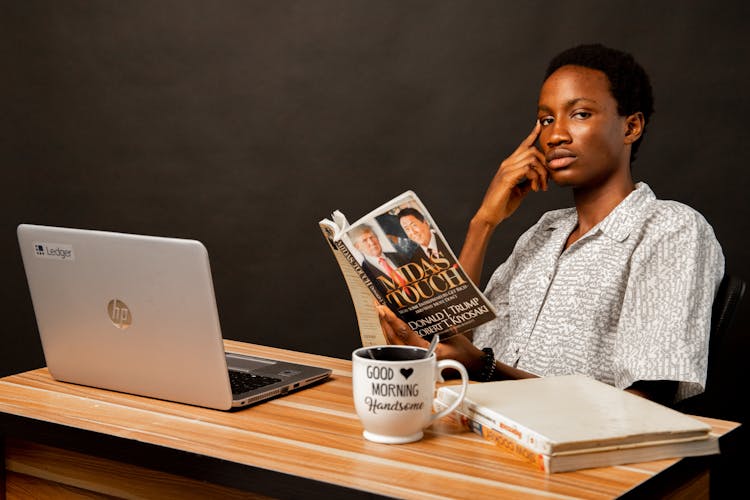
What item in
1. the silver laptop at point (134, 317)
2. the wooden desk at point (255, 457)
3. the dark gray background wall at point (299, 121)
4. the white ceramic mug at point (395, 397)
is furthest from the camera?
the dark gray background wall at point (299, 121)

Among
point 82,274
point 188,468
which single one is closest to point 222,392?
point 188,468

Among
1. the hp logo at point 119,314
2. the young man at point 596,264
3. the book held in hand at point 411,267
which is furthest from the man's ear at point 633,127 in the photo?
the hp logo at point 119,314

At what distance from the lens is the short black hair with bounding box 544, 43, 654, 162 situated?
195 centimetres

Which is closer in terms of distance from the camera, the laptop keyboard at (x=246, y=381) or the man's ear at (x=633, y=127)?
the laptop keyboard at (x=246, y=381)

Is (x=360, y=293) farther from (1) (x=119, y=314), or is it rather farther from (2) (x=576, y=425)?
(2) (x=576, y=425)

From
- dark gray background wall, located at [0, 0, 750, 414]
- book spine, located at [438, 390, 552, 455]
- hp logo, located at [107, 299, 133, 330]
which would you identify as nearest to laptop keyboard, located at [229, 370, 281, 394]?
hp logo, located at [107, 299, 133, 330]

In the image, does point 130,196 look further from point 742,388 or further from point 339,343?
point 742,388

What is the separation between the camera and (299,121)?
123 inches

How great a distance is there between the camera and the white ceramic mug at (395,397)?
1.19m

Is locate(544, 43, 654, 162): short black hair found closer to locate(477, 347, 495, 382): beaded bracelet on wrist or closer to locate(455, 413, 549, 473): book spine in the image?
locate(477, 347, 495, 382): beaded bracelet on wrist

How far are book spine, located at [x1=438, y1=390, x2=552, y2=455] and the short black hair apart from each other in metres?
0.93

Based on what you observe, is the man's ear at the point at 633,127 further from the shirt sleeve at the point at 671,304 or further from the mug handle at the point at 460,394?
the mug handle at the point at 460,394

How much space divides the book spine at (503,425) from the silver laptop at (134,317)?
0.33m

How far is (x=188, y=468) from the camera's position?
1191 millimetres
